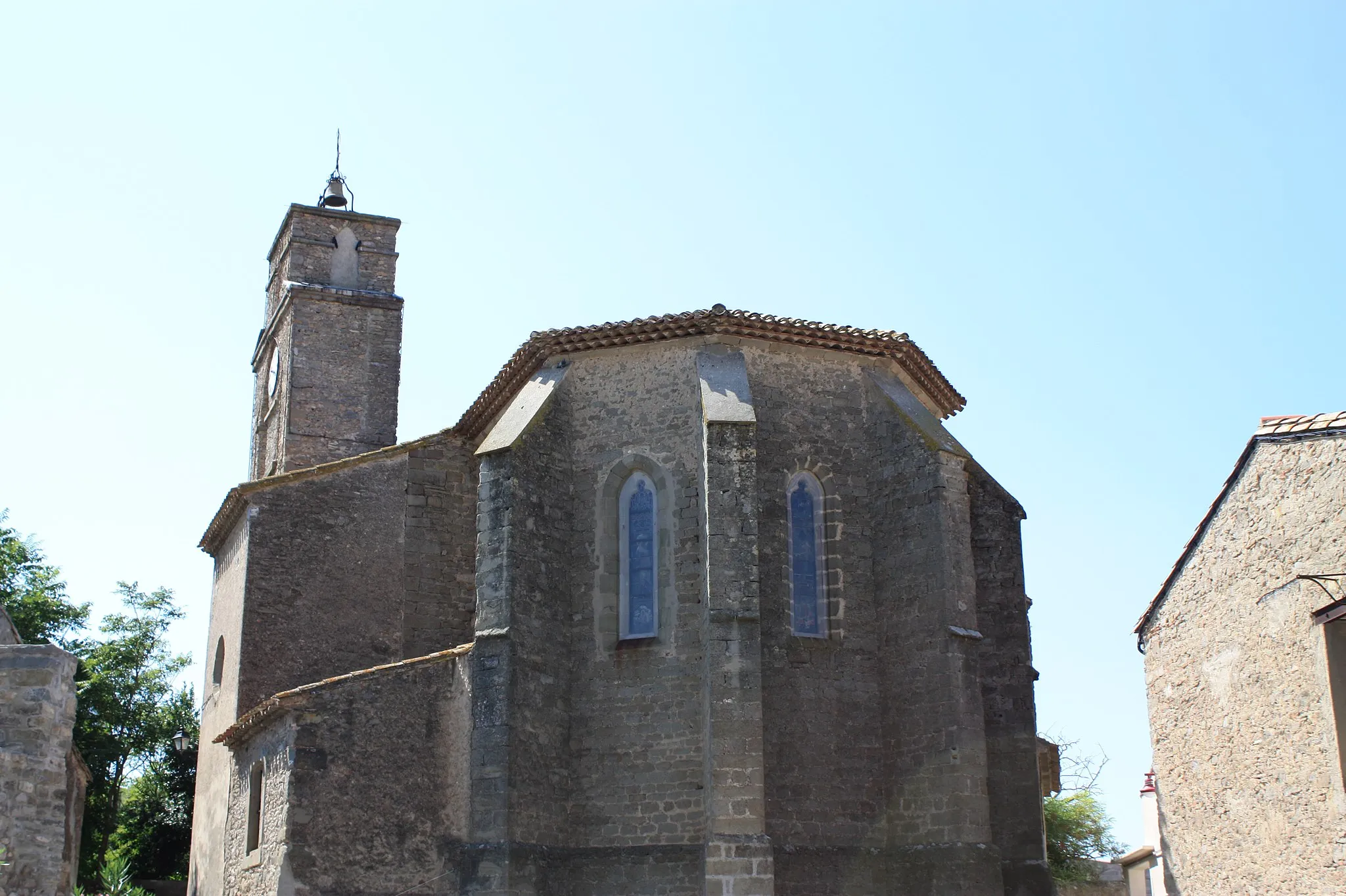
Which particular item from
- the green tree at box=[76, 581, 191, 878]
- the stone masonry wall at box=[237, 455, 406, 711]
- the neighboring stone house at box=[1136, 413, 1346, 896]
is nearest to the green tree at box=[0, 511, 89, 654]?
the green tree at box=[76, 581, 191, 878]

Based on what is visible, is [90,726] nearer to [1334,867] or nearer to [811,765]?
[811,765]

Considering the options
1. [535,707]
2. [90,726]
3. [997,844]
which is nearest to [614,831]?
[535,707]

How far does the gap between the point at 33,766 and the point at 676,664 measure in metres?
7.21

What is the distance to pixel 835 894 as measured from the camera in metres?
14.9

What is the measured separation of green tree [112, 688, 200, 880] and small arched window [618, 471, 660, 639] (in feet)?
49.7

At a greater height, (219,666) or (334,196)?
(334,196)

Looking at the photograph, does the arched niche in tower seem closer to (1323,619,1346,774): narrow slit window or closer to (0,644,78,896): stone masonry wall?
(0,644,78,896): stone masonry wall

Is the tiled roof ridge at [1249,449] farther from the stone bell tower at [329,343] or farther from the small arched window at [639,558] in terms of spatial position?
the stone bell tower at [329,343]

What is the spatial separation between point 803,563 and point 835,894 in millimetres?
3633

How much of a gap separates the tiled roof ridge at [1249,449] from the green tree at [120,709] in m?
22.5

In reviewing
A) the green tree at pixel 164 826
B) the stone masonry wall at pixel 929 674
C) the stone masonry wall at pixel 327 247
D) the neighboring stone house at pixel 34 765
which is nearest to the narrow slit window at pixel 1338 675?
the stone masonry wall at pixel 929 674

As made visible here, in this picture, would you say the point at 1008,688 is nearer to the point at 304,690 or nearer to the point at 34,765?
the point at 304,690

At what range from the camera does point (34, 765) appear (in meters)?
10.0

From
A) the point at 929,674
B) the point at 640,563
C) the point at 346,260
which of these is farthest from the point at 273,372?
the point at 929,674
